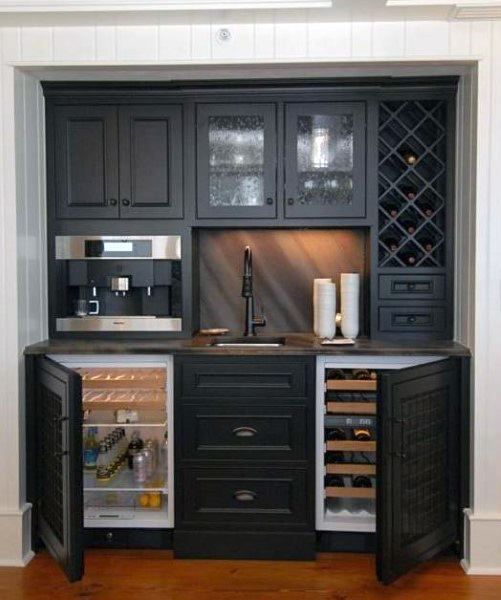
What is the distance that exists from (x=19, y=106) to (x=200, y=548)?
2.24 metres

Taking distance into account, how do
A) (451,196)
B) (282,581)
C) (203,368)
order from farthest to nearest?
(451,196), (203,368), (282,581)

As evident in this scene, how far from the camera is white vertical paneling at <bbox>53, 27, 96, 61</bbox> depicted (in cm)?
304

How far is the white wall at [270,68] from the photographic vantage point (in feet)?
9.71

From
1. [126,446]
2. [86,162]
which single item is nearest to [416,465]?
[126,446]

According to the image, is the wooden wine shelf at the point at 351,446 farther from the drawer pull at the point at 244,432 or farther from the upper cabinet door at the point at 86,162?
the upper cabinet door at the point at 86,162

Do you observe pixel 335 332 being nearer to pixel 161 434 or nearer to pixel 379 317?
pixel 379 317

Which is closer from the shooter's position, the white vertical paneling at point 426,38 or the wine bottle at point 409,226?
the white vertical paneling at point 426,38

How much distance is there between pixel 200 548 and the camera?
3.12m

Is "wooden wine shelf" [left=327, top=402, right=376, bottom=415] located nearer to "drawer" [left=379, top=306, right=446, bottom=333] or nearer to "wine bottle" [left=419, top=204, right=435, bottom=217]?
"drawer" [left=379, top=306, right=446, bottom=333]

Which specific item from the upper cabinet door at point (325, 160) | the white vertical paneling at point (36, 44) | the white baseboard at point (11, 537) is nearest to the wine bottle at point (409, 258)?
the upper cabinet door at point (325, 160)

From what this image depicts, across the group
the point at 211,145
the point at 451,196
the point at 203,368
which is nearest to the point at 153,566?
the point at 203,368

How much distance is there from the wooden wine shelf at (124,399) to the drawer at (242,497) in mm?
359

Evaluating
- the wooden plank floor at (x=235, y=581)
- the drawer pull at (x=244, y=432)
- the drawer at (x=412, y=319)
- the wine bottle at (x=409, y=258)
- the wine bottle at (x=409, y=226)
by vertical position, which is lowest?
the wooden plank floor at (x=235, y=581)

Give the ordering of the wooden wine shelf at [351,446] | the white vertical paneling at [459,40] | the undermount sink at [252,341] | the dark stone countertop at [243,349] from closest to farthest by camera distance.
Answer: the white vertical paneling at [459,40] < the dark stone countertop at [243,349] < the wooden wine shelf at [351,446] < the undermount sink at [252,341]
